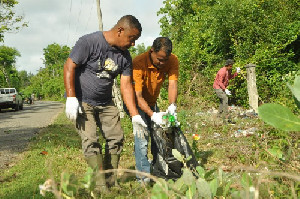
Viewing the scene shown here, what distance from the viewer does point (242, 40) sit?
11.0m

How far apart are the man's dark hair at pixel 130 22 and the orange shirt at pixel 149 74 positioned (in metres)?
0.65

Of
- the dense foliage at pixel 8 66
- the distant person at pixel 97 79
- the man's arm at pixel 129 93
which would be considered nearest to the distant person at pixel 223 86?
the man's arm at pixel 129 93

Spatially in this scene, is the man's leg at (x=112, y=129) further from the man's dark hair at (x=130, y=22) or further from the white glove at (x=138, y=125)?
the man's dark hair at (x=130, y=22)

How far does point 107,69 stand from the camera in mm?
3254

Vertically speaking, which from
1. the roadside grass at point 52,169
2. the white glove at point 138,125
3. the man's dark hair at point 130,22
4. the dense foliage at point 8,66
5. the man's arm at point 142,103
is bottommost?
the roadside grass at point 52,169

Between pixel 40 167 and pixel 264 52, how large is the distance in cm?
782

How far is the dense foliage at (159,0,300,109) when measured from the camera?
9.88 metres

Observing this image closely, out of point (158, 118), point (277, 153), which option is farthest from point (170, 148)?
Result: point (277, 153)

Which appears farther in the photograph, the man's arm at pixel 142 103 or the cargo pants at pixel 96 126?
the man's arm at pixel 142 103

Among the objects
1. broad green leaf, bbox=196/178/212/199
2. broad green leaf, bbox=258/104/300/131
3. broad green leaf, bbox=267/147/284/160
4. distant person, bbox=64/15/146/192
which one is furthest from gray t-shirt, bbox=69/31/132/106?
broad green leaf, bbox=258/104/300/131

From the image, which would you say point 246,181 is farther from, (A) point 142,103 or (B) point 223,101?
(B) point 223,101

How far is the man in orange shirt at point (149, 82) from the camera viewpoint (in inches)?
140

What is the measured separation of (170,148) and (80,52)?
4.87ft

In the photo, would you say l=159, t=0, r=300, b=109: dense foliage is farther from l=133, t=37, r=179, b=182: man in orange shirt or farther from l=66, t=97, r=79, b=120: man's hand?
l=66, t=97, r=79, b=120: man's hand
